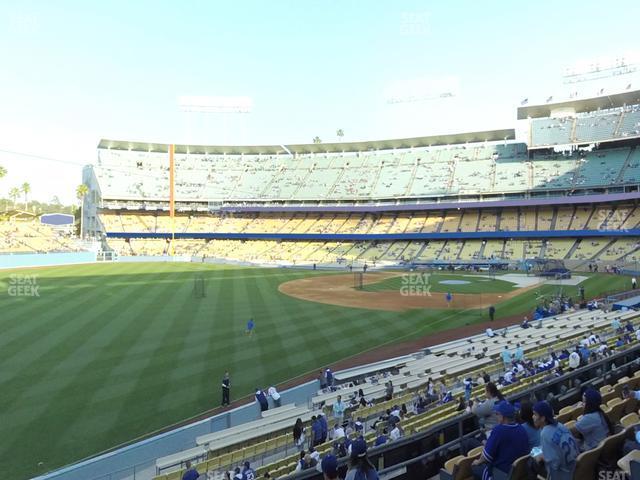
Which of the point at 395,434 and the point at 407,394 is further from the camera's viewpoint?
the point at 407,394

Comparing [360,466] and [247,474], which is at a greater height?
[360,466]

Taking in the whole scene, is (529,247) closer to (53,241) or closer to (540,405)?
(540,405)

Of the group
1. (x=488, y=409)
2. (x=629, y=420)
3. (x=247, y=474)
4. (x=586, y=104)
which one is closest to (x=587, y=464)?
(x=629, y=420)

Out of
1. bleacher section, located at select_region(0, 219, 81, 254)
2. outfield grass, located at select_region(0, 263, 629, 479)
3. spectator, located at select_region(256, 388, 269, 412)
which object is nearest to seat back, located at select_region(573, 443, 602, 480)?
spectator, located at select_region(256, 388, 269, 412)

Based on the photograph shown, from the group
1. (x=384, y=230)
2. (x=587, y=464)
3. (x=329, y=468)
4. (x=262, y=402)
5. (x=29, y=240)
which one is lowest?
(x=262, y=402)

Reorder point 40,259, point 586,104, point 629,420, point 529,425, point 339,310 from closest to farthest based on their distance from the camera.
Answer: point 529,425, point 629,420, point 339,310, point 40,259, point 586,104

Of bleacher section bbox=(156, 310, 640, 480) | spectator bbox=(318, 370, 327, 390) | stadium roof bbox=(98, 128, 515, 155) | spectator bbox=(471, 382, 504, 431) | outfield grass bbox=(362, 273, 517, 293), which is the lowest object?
outfield grass bbox=(362, 273, 517, 293)

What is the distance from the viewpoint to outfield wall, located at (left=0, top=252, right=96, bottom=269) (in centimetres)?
5216

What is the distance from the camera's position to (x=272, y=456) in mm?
9719

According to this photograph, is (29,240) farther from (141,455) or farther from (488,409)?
(488,409)

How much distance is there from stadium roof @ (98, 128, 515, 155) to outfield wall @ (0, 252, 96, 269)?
2980cm

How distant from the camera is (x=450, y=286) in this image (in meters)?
38.6

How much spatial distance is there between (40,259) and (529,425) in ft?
203

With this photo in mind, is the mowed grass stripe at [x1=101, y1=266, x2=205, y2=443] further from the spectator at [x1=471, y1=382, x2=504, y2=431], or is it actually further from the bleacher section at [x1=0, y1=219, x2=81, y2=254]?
the bleacher section at [x1=0, y1=219, x2=81, y2=254]
